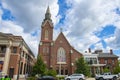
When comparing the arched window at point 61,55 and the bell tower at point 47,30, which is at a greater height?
the bell tower at point 47,30

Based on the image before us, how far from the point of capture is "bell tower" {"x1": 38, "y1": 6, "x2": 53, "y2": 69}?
60.1 meters

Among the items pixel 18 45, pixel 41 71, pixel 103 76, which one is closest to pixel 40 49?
pixel 41 71

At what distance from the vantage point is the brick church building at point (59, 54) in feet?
194

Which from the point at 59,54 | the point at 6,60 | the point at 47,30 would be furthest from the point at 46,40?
the point at 6,60

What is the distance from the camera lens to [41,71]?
50.3 m

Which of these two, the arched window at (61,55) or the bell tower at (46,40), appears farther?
the arched window at (61,55)

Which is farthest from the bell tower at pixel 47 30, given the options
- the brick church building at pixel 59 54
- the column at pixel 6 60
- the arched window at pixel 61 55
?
the column at pixel 6 60

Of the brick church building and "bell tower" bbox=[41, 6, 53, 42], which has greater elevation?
"bell tower" bbox=[41, 6, 53, 42]

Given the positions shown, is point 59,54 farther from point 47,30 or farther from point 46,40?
point 47,30

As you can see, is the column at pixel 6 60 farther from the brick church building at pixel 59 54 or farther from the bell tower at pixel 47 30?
the bell tower at pixel 47 30

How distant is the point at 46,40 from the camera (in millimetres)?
62719

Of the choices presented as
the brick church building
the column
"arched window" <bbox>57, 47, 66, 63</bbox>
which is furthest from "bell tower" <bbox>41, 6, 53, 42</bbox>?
the column

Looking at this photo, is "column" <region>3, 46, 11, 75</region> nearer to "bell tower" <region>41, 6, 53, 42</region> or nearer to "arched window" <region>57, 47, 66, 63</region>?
"bell tower" <region>41, 6, 53, 42</region>

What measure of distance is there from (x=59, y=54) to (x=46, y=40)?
7.56 meters
